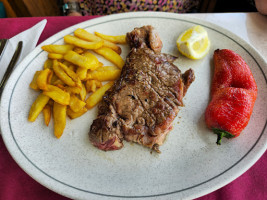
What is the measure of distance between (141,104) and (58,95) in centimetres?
70

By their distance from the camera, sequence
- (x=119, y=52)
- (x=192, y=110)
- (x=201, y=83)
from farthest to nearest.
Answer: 1. (x=119, y=52)
2. (x=201, y=83)
3. (x=192, y=110)

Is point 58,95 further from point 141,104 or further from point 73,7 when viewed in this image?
point 73,7

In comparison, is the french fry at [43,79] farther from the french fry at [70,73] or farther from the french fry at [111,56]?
the french fry at [111,56]

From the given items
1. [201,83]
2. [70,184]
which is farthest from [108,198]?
[201,83]

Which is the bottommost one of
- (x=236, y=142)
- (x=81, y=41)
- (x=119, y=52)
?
(x=236, y=142)

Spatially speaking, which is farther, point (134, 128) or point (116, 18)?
point (116, 18)

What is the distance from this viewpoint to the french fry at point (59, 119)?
183 centimetres

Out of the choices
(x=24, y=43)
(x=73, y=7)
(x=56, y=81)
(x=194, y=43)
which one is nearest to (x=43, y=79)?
(x=56, y=81)

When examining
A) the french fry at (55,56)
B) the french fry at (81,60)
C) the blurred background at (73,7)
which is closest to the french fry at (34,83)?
the french fry at (55,56)

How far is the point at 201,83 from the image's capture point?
2.17 m

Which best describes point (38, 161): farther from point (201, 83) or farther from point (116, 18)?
point (116, 18)

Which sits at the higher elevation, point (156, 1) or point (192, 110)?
point (156, 1)

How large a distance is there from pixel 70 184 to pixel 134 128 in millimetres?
609

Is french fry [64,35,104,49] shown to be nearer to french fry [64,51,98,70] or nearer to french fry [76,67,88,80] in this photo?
french fry [64,51,98,70]
